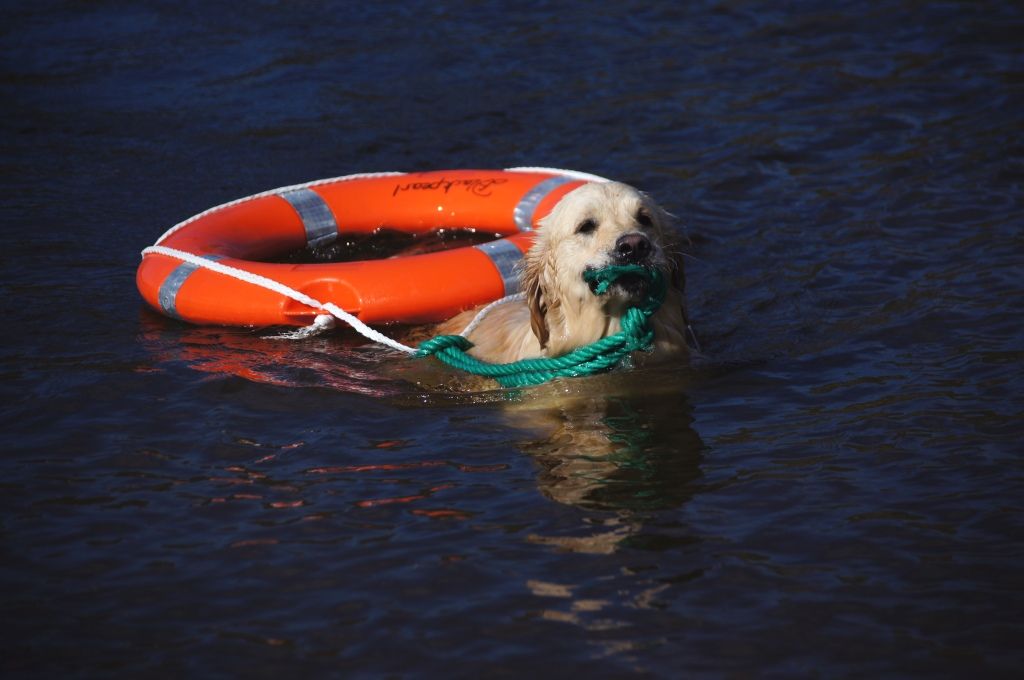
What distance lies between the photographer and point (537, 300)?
5965mm

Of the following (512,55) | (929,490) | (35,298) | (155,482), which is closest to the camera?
(929,490)

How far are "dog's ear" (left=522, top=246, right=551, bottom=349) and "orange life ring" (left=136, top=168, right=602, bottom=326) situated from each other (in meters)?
1.04

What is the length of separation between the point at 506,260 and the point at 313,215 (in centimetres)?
154

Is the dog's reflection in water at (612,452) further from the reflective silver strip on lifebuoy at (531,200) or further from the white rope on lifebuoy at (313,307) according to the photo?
the reflective silver strip on lifebuoy at (531,200)

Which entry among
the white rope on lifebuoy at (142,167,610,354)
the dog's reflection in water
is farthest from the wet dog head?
the white rope on lifebuoy at (142,167,610,354)

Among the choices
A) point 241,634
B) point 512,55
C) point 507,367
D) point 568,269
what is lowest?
point 241,634

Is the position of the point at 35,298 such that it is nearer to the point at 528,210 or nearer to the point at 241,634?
the point at 528,210

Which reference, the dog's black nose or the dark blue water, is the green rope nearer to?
the dog's black nose

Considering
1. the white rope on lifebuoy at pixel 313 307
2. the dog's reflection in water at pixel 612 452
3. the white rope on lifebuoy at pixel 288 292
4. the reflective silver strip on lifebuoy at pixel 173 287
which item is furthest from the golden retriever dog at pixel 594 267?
the reflective silver strip on lifebuoy at pixel 173 287

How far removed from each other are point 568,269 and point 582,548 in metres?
1.64

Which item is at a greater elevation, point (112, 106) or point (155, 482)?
point (112, 106)

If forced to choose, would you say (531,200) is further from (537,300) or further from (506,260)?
(537,300)

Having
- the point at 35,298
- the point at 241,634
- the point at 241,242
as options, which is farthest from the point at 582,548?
the point at 35,298

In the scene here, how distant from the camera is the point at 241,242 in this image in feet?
24.8
